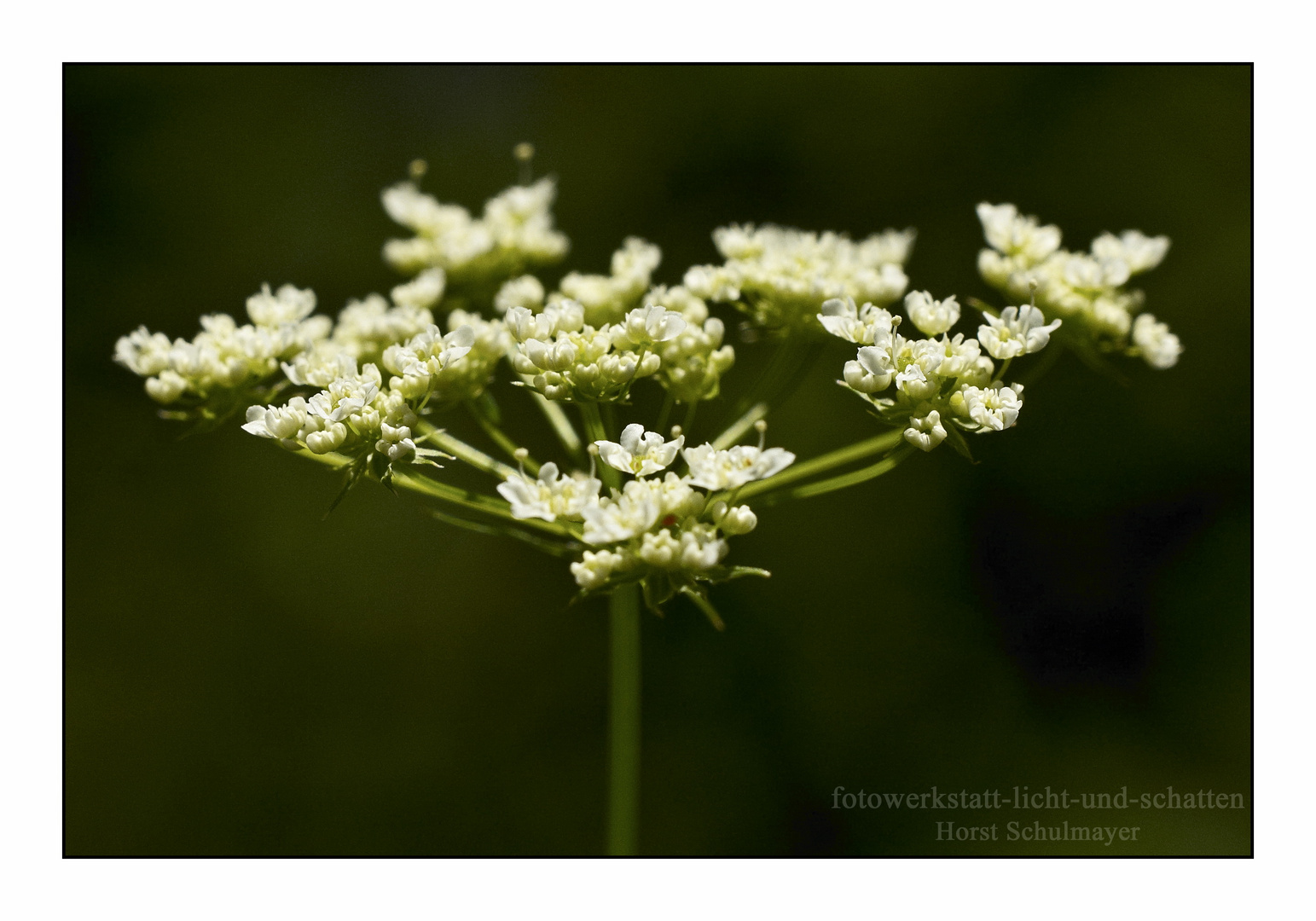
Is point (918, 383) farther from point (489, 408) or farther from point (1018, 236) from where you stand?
point (489, 408)

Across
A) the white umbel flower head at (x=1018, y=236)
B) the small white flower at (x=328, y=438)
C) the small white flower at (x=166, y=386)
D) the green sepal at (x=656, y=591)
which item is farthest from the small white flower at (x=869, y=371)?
A: the small white flower at (x=166, y=386)

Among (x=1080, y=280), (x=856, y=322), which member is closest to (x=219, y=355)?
(x=856, y=322)

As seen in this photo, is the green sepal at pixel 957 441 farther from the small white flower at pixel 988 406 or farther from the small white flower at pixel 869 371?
the small white flower at pixel 869 371

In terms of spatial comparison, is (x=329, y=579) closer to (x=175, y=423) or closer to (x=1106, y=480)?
(x=175, y=423)

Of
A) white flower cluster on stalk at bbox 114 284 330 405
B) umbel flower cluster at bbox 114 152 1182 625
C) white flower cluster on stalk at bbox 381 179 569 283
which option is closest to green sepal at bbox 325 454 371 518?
umbel flower cluster at bbox 114 152 1182 625

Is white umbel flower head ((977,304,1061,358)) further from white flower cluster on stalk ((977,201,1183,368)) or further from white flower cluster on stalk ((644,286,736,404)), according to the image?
white flower cluster on stalk ((644,286,736,404))

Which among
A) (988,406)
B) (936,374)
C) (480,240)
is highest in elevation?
(480,240)
